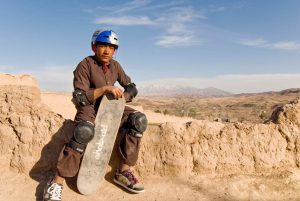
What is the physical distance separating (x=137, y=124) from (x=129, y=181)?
0.77m

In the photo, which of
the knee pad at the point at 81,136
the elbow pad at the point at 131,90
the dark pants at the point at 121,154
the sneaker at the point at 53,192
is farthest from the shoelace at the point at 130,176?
the elbow pad at the point at 131,90

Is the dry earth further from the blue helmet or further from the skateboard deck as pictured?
the blue helmet

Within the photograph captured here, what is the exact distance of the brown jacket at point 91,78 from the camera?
462 cm

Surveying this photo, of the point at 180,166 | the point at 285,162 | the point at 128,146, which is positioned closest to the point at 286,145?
the point at 285,162

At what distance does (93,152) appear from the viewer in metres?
4.68

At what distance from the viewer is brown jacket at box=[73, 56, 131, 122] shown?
15.1 ft

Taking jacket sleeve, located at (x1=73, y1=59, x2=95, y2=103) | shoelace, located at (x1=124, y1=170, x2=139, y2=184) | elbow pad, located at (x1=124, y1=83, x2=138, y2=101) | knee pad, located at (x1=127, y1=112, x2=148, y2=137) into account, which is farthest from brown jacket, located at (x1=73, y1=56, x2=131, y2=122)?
shoelace, located at (x1=124, y1=170, x2=139, y2=184)

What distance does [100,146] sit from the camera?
4.72m

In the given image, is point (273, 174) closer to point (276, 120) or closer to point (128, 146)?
point (276, 120)

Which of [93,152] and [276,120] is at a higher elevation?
[276,120]

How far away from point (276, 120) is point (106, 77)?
2634 millimetres

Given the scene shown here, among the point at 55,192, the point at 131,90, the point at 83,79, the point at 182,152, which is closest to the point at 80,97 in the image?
the point at 83,79

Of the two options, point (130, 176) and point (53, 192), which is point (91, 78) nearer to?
point (130, 176)

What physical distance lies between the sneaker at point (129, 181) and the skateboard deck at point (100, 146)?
26 cm
